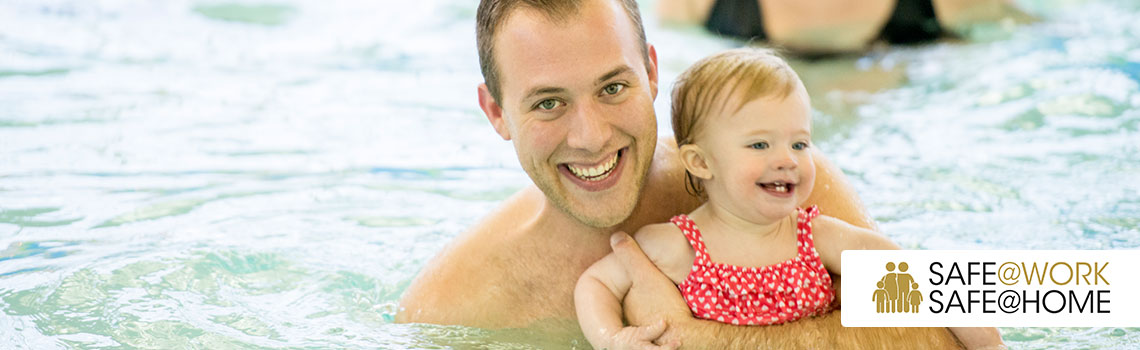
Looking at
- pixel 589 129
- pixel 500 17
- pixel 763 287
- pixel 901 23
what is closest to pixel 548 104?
pixel 589 129

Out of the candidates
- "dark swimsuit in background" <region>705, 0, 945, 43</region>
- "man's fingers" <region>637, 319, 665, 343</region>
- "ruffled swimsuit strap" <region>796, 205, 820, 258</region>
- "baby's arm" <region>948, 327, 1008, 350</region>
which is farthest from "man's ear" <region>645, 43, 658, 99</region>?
"dark swimsuit in background" <region>705, 0, 945, 43</region>

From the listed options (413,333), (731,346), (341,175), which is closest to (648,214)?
(731,346)

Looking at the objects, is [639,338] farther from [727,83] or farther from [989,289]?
[989,289]

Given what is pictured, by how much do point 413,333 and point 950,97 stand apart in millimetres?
4033

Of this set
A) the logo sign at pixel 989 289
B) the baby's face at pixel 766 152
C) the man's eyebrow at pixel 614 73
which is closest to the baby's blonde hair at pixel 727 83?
→ the baby's face at pixel 766 152

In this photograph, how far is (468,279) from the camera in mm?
3445

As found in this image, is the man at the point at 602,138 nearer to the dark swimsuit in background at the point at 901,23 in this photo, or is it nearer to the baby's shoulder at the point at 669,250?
the baby's shoulder at the point at 669,250

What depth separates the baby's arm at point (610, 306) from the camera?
2818 mm

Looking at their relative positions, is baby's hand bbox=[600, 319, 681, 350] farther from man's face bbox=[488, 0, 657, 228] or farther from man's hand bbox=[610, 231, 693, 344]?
man's face bbox=[488, 0, 657, 228]

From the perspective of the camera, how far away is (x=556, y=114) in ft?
9.63

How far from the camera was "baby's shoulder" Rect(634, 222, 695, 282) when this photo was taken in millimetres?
2979

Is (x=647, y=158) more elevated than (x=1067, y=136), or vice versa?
(x=647, y=158)

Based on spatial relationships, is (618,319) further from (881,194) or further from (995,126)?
(995,126)

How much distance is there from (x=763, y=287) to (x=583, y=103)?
0.62 meters
